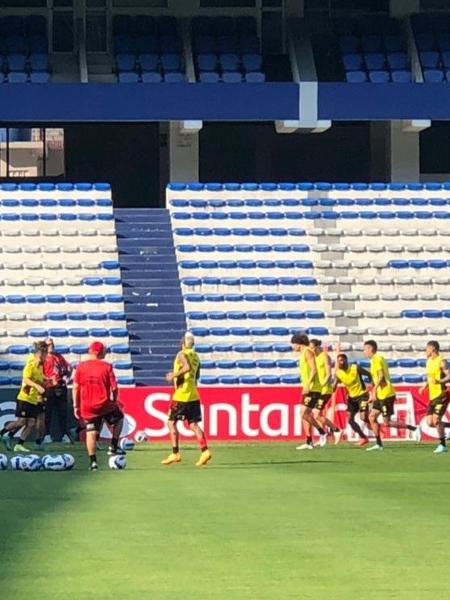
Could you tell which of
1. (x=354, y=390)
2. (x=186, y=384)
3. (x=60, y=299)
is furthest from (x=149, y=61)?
(x=186, y=384)

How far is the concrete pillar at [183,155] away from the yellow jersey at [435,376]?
14.2 metres

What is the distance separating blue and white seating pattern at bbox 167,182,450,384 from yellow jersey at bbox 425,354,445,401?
6.07 m

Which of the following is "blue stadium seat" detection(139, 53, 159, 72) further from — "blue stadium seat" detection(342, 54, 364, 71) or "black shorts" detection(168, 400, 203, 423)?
"black shorts" detection(168, 400, 203, 423)

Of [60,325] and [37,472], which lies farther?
[60,325]

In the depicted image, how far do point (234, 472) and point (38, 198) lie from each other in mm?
A: 17156

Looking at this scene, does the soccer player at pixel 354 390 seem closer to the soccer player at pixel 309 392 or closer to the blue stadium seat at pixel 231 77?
the soccer player at pixel 309 392

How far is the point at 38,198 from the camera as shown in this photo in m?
37.7

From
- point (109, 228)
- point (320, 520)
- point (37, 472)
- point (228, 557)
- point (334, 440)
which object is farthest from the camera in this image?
point (109, 228)

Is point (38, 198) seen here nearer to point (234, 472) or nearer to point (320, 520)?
point (234, 472)

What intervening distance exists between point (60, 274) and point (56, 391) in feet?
22.3

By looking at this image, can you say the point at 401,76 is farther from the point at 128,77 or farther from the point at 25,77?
the point at 25,77

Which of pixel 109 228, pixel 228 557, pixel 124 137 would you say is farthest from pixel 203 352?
pixel 228 557

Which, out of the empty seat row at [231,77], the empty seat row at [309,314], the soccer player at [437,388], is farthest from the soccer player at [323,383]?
the empty seat row at [231,77]

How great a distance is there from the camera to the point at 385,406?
28484 mm
